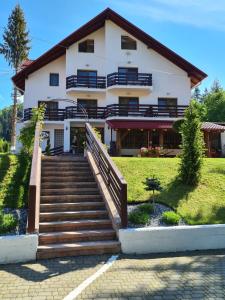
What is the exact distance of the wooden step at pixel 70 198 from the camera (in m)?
10.8

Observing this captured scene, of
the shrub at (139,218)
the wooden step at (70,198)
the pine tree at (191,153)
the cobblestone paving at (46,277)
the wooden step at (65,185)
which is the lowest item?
the cobblestone paving at (46,277)

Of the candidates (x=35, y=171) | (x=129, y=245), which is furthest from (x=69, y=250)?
(x=35, y=171)

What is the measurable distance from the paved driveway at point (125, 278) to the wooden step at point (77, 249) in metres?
0.23

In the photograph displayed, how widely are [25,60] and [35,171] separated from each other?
3449 centimetres

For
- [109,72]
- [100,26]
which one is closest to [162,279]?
[109,72]

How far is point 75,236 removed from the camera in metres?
9.05

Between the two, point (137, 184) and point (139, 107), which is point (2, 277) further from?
point (139, 107)

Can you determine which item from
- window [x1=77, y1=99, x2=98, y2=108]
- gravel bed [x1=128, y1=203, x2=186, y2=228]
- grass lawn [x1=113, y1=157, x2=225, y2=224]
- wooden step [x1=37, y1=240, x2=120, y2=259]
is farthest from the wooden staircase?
window [x1=77, y1=99, x2=98, y2=108]

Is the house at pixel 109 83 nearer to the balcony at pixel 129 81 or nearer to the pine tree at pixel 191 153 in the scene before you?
→ the balcony at pixel 129 81

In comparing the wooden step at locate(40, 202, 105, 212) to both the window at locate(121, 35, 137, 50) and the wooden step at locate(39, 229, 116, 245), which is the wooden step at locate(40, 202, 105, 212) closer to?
the wooden step at locate(39, 229, 116, 245)

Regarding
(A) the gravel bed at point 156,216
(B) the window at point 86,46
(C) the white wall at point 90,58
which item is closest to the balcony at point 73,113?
(C) the white wall at point 90,58

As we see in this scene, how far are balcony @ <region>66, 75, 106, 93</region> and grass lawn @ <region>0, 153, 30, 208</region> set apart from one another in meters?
16.9

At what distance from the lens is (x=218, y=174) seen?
47.0ft

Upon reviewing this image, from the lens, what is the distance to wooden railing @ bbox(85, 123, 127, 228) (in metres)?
9.09
